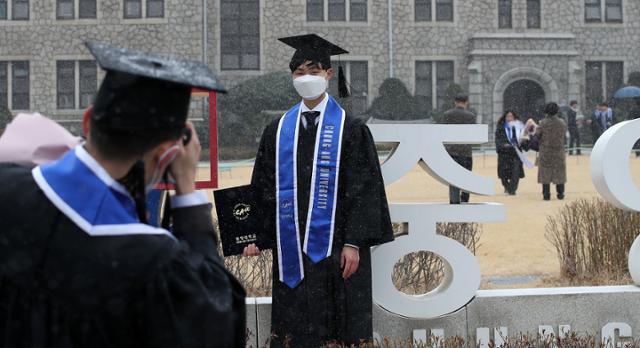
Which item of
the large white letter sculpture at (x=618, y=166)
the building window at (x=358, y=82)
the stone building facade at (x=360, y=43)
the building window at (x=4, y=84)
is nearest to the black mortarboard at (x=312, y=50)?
the large white letter sculpture at (x=618, y=166)

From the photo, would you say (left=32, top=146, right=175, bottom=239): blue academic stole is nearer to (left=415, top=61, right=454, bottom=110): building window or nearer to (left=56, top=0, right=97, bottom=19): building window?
(left=415, top=61, right=454, bottom=110): building window

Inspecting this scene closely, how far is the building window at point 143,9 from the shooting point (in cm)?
2730

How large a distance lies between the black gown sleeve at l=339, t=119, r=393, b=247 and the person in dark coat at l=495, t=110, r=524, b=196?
872cm

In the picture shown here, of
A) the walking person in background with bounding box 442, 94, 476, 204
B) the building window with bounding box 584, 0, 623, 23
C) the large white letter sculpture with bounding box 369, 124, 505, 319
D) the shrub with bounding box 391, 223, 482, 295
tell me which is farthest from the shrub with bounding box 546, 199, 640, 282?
the building window with bounding box 584, 0, 623, 23

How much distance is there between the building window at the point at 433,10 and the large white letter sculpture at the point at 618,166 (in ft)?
79.0

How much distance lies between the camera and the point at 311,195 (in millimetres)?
3455

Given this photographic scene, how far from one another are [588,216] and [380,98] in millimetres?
19197

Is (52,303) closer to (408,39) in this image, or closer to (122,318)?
(122,318)

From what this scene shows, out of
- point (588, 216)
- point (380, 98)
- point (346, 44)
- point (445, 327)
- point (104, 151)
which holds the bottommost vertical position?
point (445, 327)

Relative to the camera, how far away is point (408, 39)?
27469 mm

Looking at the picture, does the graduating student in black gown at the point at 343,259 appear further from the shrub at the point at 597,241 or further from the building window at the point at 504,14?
the building window at the point at 504,14

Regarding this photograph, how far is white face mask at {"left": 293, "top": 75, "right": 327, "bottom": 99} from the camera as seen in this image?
11.4 ft

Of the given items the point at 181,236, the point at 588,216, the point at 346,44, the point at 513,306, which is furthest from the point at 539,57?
the point at 181,236

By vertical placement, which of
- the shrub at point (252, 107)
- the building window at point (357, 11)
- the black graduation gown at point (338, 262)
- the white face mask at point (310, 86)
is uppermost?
the building window at point (357, 11)
